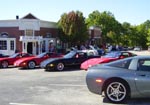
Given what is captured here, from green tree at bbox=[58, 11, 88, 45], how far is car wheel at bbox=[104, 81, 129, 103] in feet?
129

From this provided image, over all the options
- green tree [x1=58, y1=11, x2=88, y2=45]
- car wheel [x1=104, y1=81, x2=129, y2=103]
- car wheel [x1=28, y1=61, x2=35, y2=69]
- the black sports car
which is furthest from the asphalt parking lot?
green tree [x1=58, y1=11, x2=88, y2=45]

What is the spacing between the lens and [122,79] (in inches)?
360

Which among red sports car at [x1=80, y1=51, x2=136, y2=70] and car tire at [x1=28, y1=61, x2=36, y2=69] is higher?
red sports car at [x1=80, y1=51, x2=136, y2=70]

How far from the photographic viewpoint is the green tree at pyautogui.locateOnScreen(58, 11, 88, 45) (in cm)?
4858

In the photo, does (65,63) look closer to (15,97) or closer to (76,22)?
(15,97)

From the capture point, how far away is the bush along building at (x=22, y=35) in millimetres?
44062

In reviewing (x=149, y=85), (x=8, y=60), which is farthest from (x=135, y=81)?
(x=8, y=60)

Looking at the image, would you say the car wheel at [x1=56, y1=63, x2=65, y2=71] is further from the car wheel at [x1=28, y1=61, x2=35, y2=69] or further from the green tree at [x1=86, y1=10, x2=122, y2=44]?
the green tree at [x1=86, y1=10, x2=122, y2=44]

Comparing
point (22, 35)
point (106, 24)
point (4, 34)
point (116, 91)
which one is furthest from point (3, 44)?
point (106, 24)

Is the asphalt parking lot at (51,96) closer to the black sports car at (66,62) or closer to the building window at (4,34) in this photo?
the black sports car at (66,62)

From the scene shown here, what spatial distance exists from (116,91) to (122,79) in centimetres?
36

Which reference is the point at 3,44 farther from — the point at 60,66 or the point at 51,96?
the point at 51,96

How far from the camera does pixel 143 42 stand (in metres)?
138

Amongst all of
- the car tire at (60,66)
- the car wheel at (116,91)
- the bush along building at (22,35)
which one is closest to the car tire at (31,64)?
the car tire at (60,66)
